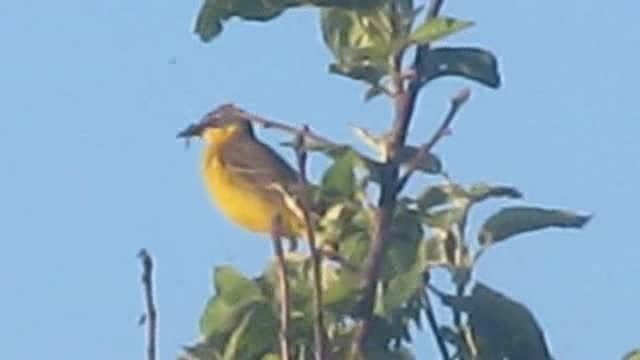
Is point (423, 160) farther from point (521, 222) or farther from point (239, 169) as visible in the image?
point (239, 169)

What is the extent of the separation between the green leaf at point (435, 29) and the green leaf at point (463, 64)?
39 millimetres

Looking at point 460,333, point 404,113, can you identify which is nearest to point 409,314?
point 460,333

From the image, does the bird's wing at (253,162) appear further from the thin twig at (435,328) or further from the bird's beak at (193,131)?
the thin twig at (435,328)

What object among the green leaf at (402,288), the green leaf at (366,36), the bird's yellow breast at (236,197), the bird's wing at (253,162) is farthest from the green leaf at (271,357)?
the bird's wing at (253,162)

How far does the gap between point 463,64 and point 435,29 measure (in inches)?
5.4

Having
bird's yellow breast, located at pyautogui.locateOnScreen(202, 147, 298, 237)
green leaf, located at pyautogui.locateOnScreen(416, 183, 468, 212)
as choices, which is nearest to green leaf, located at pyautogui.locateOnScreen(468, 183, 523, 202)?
green leaf, located at pyautogui.locateOnScreen(416, 183, 468, 212)

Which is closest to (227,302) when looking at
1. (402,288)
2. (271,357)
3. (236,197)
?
(271,357)

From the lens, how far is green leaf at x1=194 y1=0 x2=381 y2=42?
120 inches

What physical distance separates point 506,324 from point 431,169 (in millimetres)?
252

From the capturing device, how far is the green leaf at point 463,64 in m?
2.99

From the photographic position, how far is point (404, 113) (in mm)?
2867

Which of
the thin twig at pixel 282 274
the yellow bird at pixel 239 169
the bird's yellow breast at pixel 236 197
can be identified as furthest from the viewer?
the yellow bird at pixel 239 169

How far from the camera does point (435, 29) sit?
9.63 ft

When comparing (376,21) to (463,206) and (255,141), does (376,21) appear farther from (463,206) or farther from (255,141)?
(255,141)
